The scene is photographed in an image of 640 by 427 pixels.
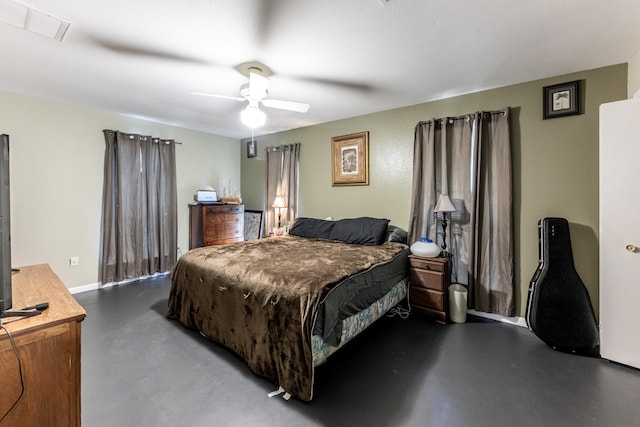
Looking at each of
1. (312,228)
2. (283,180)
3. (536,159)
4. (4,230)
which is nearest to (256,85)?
(4,230)

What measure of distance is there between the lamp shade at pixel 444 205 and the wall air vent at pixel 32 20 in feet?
11.5

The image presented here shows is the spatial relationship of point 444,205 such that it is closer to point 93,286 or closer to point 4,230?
point 4,230

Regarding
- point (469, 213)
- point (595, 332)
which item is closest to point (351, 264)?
point (469, 213)

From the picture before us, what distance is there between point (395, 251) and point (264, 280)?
1.56 metres

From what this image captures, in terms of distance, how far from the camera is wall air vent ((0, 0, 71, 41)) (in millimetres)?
1685

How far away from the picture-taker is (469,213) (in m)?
3.04

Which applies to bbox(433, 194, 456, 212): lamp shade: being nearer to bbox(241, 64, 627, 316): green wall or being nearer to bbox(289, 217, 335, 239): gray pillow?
bbox(241, 64, 627, 316): green wall

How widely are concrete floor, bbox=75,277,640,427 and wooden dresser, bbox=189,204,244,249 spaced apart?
2.12 m

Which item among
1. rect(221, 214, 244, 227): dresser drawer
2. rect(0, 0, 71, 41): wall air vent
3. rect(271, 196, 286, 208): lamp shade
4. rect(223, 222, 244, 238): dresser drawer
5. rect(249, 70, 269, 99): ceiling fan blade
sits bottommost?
rect(223, 222, 244, 238): dresser drawer

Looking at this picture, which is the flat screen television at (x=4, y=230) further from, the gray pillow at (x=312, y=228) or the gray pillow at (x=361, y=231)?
the gray pillow at (x=312, y=228)

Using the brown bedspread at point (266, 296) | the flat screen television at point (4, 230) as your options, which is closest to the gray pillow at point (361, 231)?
the brown bedspread at point (266, 296)

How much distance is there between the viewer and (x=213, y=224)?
15.4 feet

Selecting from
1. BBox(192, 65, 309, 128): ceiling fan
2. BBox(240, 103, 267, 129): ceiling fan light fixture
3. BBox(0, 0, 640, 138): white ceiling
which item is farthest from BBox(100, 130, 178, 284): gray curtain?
BBox(240, 103, 267, 129): ceiling fan light fixture

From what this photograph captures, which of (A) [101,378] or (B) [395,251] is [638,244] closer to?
(B) [395,251]
